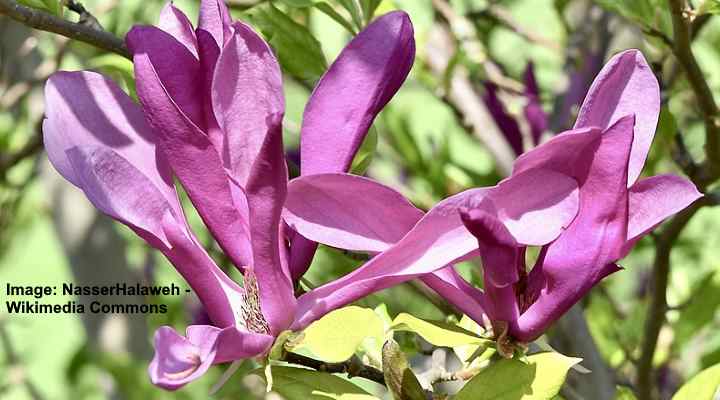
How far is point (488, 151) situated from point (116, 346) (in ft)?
2.14

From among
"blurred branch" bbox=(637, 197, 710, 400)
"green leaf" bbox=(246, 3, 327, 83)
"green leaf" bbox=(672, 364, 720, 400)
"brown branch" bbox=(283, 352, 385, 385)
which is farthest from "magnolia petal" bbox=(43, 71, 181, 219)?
"blurred branch" bbox=(637, 197, 710, 400)

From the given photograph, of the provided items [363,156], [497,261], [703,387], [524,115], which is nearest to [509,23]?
[524,115]

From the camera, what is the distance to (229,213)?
56cm

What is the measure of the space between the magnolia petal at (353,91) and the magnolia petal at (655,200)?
0.14 m

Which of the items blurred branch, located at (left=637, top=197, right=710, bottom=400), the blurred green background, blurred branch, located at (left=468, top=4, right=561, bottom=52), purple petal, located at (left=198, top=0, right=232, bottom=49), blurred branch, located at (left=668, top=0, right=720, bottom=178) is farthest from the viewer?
blurred branch, located at (left=468, top=4, right=561, bottom=52)

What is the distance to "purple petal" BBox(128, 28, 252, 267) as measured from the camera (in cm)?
54

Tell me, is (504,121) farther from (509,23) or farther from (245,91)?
(245,91)

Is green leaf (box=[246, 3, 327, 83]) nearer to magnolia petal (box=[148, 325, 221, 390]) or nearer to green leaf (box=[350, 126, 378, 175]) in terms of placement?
green leaf (box=[350, 126, 378, 175])

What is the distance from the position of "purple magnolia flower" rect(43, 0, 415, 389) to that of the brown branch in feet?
0.09

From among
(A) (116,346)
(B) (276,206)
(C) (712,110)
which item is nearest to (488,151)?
(C) (712,110)

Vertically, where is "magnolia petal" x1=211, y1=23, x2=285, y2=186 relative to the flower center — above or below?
above

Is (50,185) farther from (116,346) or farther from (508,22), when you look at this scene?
(508,22)

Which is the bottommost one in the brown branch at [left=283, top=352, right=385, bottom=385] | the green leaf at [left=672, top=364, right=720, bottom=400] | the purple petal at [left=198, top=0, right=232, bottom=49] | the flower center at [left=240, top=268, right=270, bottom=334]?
the green leaf at [left=672, top=364, right=720, bottom=400]

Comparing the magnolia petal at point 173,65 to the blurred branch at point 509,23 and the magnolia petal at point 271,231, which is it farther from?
the blurred branch at point 509,23
